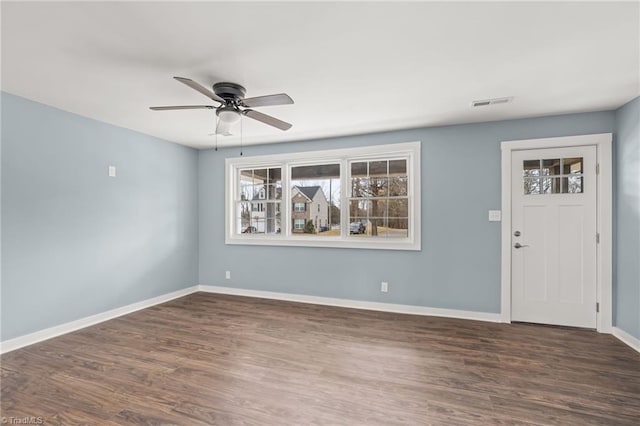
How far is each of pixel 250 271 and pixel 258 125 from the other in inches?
94.1

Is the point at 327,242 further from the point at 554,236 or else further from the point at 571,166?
the point at 571,166

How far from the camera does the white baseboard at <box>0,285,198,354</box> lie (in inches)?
121

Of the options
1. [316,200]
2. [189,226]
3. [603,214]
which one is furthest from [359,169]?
[189,226]

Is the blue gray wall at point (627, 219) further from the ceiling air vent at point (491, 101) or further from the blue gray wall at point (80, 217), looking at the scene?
the blue gray wall at point (80, 217)

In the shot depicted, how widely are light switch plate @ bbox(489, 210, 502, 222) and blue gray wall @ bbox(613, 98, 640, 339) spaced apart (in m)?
1.12

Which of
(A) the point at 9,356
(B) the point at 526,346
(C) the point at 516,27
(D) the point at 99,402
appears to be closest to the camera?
(C) the point at 516,27

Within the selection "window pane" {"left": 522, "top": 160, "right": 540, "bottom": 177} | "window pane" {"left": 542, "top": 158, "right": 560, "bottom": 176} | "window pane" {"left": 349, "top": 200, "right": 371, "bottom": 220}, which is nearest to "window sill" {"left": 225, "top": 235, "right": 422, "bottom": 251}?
"window pane" {"left": 349, "top": 200, "right": 371, "bottom": 220}

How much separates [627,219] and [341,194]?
323 cm

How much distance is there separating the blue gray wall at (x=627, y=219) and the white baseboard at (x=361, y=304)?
1180 mm

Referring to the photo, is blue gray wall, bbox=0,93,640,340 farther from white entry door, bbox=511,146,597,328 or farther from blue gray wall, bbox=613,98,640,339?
white entry door, bbox=511,146,597,328

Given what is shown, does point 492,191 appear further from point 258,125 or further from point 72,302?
point 72,302

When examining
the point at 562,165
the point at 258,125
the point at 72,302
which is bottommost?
the point at 72,302

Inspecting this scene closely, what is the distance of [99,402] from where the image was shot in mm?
2201

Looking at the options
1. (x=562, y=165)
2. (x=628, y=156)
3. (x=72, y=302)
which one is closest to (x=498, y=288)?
(x=562, y=165)
